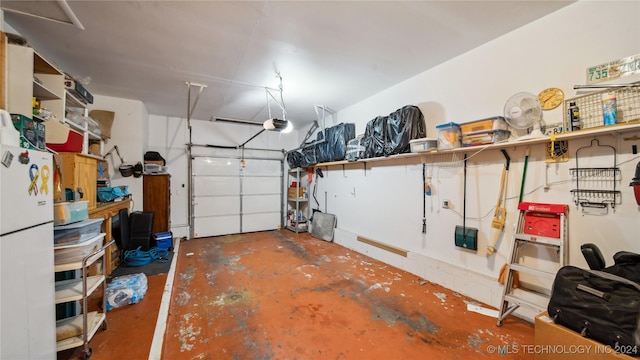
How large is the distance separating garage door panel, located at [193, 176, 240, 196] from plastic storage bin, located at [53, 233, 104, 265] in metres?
4.17

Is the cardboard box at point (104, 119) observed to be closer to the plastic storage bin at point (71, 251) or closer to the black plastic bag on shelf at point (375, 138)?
the plastic storage bin at point (71, 251)

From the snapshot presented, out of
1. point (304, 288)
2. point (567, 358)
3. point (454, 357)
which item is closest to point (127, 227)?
point (304, 288)

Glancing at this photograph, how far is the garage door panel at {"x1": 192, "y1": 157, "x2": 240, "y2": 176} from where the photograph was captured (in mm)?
5891

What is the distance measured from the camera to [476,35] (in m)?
2.52

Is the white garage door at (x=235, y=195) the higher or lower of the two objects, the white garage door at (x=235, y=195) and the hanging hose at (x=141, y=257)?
the higher

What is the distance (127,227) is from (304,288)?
3162 millimetres

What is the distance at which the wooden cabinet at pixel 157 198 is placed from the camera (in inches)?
185

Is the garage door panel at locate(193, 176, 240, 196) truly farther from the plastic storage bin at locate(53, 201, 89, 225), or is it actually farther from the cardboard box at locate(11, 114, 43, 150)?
the cardboard box at locate(11, 114, 43, 150)

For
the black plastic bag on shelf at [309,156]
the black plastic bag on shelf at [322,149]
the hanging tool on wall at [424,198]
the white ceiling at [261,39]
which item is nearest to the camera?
the white ceiling at [261,39]

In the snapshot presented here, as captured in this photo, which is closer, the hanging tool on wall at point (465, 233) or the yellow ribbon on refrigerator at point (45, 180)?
the yellow ribbon on refrigerator at point (45, 180)

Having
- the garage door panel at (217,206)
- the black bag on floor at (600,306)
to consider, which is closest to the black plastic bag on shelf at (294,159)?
the garage door panel at (217,206)

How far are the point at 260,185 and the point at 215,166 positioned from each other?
1275 millimetres

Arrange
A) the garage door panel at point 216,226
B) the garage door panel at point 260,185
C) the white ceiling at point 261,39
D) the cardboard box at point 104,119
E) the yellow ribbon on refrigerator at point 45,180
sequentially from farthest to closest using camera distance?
the garage door panel at point 260,185 → the garage door panel at point 216,226 → the cardboard box at point 104,119 → the white ceiling at point 261,39 → the yellow ribbon on refrigerator at point 45,180

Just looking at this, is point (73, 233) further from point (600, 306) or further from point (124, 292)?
point (600, 306)
